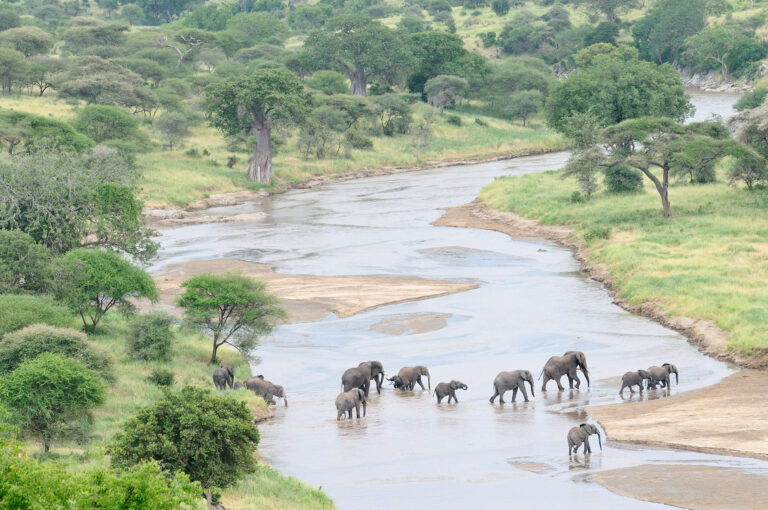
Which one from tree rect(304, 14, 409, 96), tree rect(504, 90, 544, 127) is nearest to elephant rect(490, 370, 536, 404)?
tree rect(504, 90, 544, 127)

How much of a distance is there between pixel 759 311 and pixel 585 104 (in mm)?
41281

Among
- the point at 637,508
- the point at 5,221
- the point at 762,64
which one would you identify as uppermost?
the point at 762,64

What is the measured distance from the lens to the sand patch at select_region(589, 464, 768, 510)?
16156 mm

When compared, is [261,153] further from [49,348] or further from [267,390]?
[49,348]

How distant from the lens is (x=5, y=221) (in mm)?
31109

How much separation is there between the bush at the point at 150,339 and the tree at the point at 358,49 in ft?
241

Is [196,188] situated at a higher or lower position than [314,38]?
lower

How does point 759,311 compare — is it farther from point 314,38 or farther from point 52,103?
point 314,38

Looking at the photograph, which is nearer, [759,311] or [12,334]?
[12,334]

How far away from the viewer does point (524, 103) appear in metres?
97.1

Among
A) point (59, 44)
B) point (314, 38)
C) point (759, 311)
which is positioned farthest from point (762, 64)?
point (759, 311)

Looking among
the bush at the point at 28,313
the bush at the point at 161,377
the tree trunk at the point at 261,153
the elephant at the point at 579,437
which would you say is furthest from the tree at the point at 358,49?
the elephant at the point at 579,437

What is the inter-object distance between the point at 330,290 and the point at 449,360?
10027mm

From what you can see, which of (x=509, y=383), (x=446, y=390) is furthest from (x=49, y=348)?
(x=509, y=383)
